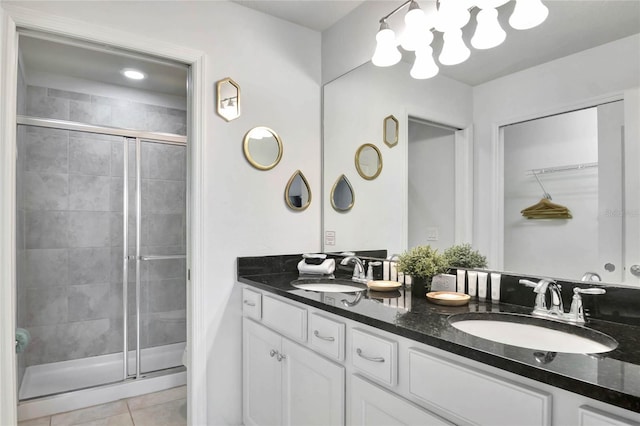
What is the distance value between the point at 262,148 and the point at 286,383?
1.31 meters

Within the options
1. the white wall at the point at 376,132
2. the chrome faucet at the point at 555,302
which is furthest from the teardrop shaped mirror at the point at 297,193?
the chrome faucet at the point at 555,302

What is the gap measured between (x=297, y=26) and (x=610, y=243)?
211 cm

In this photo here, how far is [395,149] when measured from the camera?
214 centimetres

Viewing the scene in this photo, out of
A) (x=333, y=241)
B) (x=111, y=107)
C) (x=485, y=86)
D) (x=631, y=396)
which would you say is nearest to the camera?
(x=631, y=396)

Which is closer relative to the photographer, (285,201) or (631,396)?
(631,396)

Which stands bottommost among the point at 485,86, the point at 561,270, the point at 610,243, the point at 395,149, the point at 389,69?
the point at 561,270

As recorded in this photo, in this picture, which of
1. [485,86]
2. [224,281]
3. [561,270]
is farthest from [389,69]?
[224,281]

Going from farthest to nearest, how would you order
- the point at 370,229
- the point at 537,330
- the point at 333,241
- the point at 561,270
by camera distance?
the point at 333,241 < the point at 370,229 < the point at 561,270 < the point at 537,330

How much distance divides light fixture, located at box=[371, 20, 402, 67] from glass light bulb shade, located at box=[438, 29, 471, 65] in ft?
0.88

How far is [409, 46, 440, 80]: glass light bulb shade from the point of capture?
73.7 inches

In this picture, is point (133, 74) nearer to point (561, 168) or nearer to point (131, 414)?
point (131, 414)

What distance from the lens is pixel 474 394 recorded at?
94 centimetres

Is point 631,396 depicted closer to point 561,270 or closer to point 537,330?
point 537,330

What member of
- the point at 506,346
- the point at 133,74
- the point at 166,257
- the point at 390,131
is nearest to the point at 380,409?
the point at 506,346
